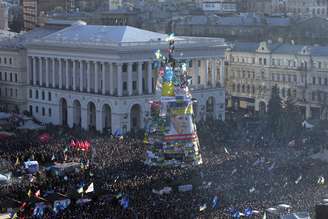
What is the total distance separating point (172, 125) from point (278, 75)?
30.6 meters

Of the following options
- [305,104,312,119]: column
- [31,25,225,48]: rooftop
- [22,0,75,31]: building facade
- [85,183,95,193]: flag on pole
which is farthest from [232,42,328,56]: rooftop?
[85,183,95,193]: flag on pole

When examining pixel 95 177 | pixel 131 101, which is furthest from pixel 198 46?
pixel 95 177

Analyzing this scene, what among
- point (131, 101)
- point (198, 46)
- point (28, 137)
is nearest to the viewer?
point (28, 137)

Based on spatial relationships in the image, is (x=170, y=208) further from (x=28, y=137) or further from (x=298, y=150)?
(x=28, y=137)

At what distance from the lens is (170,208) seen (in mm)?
38906

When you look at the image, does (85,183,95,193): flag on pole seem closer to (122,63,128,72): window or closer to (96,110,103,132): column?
(96,110,103,132): column

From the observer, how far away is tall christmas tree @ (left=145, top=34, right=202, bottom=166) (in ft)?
180

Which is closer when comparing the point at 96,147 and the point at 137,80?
the point at 96,147

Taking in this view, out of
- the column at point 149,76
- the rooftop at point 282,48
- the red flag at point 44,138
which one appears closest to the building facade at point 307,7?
the rooftop at point 282,48

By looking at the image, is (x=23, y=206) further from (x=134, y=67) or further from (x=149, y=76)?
(x=149, y=76)

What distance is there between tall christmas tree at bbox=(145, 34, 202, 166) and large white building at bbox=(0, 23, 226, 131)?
13.5 m

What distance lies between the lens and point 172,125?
55375 mm

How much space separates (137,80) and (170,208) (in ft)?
115

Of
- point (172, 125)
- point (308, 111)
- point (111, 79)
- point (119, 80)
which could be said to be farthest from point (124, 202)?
point (308, 111)
